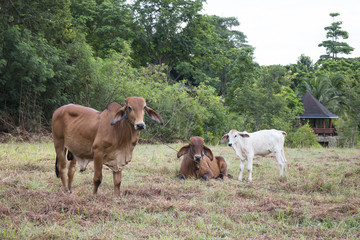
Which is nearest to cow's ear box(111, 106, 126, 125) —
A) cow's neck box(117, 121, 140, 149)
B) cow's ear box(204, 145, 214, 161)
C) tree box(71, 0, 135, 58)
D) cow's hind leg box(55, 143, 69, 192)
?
cow's neck box(117, 121, 140, 149)

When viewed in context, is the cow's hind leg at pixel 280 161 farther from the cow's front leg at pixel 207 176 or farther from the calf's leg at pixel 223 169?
the cow's front leg at pixel 207 176

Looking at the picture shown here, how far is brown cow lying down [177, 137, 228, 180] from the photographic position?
7320mm

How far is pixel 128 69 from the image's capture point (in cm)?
1884

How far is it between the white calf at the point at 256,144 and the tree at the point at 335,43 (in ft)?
164

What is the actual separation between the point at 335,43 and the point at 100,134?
2171 inches

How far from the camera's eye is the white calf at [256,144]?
27.5 ft

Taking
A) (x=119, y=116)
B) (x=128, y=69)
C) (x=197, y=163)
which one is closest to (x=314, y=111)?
(x=128, y=69)

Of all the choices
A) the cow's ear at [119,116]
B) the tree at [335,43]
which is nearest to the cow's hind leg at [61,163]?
the cow's ear at [119,116]

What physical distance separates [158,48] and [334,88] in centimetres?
2330

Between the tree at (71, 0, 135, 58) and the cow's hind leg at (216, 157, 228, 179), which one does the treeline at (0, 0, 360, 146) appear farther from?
the cow's hind leg at (216, 157, 228, 179)

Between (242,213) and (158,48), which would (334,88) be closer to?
(158,48)

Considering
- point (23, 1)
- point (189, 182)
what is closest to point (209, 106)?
point (23, 1)

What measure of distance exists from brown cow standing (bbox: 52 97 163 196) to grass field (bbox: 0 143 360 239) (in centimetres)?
43

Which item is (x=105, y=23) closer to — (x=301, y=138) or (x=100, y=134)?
(x=301, y=138)
